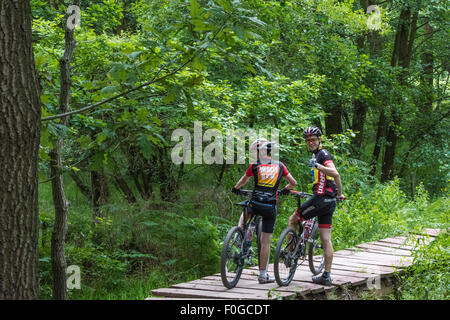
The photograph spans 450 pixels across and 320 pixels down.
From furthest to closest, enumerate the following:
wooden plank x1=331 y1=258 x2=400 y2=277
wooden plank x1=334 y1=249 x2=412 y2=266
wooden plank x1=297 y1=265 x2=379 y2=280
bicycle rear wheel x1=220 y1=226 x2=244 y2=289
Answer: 1. wooden plank x1=334 y1=249 x2=412 y2=266
2. wooden plank x1=331 y1=258 x2=400 y2=277
3. wooden plank x1=297 y1=265 x2=379 y2=280
4. bicycle rear wheel x1=220 y1=226 x2=244 y2=289

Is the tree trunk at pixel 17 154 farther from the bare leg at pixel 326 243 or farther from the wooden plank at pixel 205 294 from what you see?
the bare leg at pixel 326 243

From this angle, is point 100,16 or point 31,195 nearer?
point 31,195

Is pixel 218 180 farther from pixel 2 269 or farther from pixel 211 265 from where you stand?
pixel 2 269

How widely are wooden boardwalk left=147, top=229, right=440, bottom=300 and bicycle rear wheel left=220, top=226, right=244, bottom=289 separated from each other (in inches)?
5.1

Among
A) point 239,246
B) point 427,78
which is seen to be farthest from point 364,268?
point 427,78

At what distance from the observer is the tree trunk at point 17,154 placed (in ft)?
12.2

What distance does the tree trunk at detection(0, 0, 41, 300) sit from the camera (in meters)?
3.71

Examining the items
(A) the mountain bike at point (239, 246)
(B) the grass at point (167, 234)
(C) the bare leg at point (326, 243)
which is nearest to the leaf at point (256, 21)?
(A) the mountain bike at point (239, 246)

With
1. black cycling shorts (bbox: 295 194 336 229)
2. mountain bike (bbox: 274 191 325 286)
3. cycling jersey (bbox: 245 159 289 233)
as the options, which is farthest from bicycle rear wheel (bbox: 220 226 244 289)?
black cycling shorts (bbox: 295 194 336 229)

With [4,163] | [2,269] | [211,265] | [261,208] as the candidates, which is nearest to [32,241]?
[2,269]

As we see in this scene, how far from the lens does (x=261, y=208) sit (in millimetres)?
6941

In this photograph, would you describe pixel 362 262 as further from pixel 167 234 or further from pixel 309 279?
pixel 167 234

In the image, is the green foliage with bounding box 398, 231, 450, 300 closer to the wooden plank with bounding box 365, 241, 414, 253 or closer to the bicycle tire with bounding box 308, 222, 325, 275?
the bicycle tire with bounding box 308, 222, 325, 275

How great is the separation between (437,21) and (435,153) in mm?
4856
